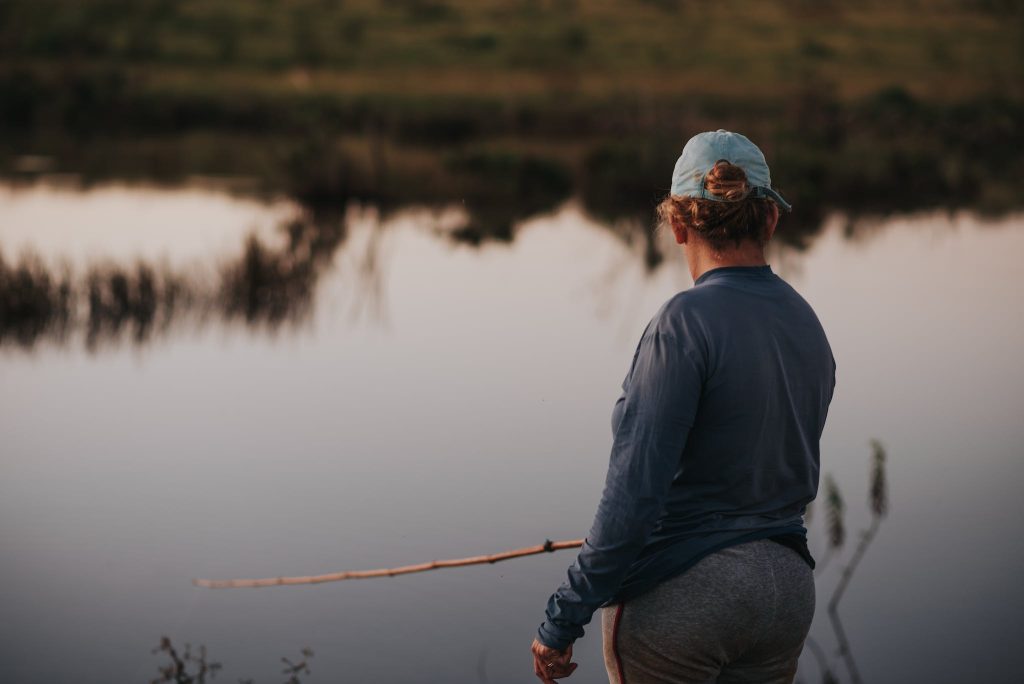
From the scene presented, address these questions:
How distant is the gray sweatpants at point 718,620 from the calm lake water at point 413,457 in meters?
3.30

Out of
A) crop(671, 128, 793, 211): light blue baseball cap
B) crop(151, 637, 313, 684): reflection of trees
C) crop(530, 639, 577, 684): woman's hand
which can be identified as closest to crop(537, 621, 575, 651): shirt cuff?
crop(530, 639, 577, 684): woman's hand

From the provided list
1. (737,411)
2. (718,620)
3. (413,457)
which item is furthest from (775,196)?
(413,457)

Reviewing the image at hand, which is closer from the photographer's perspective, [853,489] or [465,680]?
[465,680]

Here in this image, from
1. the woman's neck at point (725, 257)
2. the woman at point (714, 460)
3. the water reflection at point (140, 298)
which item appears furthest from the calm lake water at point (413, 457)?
the woman's neck at point (725, 257)

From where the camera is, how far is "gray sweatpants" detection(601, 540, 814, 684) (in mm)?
1871

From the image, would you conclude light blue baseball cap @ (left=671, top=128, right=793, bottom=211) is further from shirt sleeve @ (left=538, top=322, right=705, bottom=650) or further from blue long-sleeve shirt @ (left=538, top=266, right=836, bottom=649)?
shirt sleeve @ (left=538, top=322, right=705, bottom=650)

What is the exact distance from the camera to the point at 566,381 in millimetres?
9500

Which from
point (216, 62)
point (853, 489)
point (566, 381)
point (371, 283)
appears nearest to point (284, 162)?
point (371, 283)

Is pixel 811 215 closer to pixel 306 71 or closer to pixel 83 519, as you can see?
pixel 83 519

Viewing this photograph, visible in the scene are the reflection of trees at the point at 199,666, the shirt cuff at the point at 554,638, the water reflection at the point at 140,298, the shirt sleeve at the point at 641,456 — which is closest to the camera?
the shirt sleeve at the point at 641,456

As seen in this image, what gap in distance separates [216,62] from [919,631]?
3028 centimetres

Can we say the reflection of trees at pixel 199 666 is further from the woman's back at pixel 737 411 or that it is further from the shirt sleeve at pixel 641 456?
the woman's back at pixel 737 411

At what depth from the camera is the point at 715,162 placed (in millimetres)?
1896

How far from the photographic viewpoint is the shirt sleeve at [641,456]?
180 centimetres
